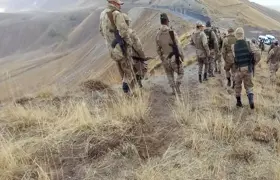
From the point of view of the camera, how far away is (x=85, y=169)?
17.0 ft

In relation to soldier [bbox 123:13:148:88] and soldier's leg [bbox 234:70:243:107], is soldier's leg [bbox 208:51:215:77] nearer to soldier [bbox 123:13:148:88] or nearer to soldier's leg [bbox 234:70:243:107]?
soldier's leg [bbox 234:70:243:107]

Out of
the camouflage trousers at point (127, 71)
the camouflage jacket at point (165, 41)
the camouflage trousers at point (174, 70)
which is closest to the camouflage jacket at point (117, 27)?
the camouflage trousers at point (127, 71)

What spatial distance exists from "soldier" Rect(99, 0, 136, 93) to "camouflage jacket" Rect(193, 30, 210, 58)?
4322 mm

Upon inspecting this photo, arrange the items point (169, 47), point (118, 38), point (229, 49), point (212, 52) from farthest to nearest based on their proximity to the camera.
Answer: point (212, 52), point (229, 49), point (169, 47), point (118, 38)

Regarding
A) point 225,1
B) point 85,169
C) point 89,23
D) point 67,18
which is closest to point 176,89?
point 85,169

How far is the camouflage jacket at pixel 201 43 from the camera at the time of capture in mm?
12341

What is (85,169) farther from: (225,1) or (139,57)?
(225,1)

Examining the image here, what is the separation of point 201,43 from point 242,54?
13.4 feet

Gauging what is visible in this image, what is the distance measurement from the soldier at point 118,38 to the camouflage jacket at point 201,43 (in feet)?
14.2

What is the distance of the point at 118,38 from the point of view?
8.29 m

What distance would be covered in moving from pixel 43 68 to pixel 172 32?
51176mm

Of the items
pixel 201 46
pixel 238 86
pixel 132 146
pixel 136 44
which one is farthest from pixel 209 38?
pixel 132 146

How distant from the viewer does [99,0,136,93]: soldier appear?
8094 mm

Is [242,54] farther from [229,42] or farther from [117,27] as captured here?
[117,27]
